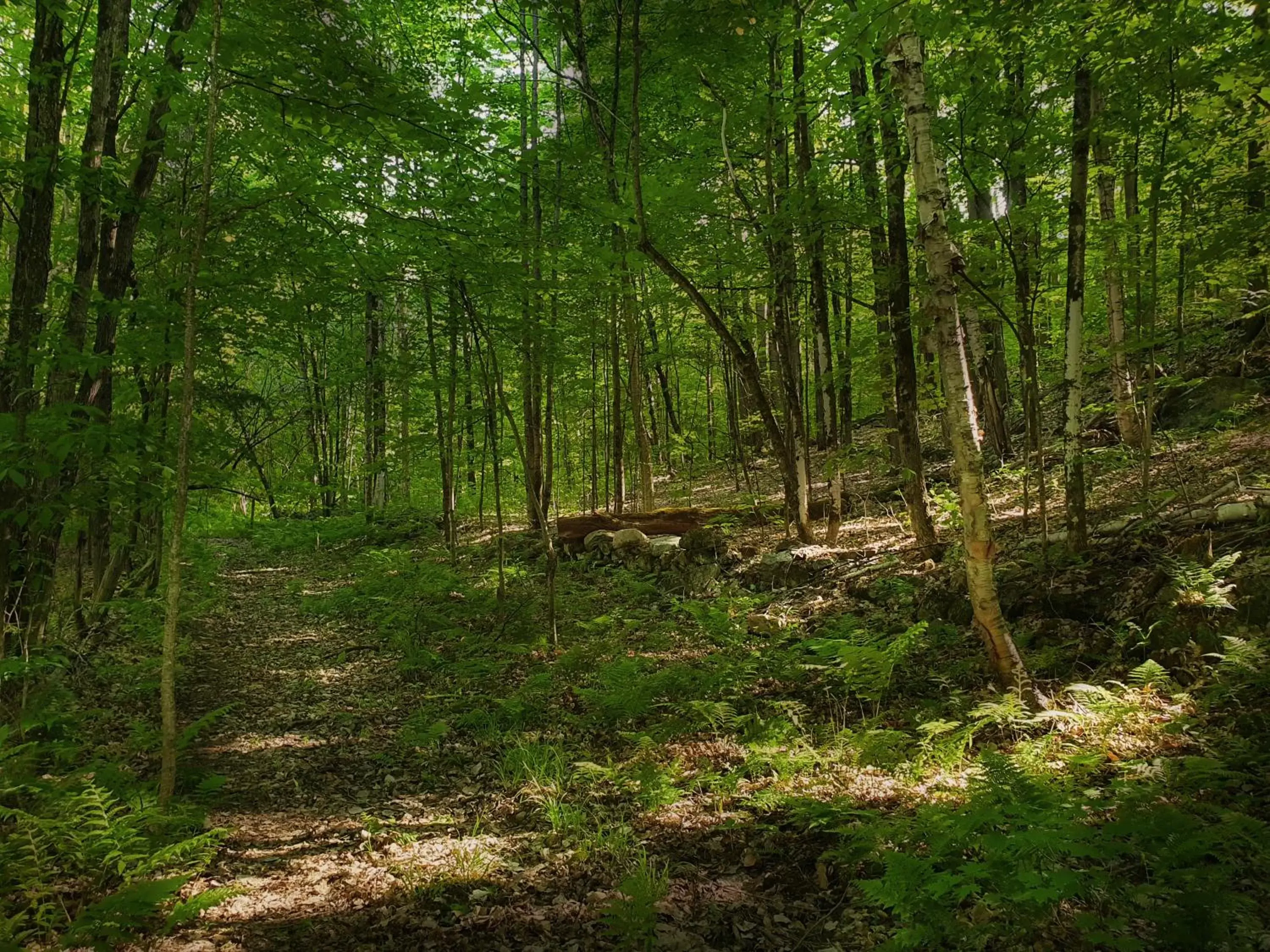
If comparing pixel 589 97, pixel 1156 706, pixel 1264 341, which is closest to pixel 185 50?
pixel 589 97

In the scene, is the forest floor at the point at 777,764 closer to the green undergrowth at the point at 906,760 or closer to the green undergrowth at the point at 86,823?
the green undergrowth at the point at 906,760

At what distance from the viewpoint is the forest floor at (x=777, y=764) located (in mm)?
3318

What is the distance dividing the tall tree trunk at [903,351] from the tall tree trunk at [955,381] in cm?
335

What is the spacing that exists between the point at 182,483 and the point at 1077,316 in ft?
27.0

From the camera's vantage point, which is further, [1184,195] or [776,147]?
[776,147]

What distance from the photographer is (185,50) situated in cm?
503

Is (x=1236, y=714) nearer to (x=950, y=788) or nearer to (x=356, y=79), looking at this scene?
(x=950, y=788)

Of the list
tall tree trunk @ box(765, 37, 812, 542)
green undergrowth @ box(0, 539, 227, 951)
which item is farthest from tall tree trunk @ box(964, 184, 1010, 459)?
green undergrowth @ box(0, 539, 227, 951)

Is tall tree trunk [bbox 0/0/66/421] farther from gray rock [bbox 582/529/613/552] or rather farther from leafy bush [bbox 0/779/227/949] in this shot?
gray rock [bbox 582/529/613/552]

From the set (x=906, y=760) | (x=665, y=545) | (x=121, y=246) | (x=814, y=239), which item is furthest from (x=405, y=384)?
(x=906, y=760)

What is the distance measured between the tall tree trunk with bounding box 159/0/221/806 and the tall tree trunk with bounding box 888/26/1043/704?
5.10 meters

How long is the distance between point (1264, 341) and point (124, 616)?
59.6 ft

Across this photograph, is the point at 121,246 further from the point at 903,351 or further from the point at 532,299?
the point at 903,351

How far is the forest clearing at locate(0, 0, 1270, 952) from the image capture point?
368 centimetres
